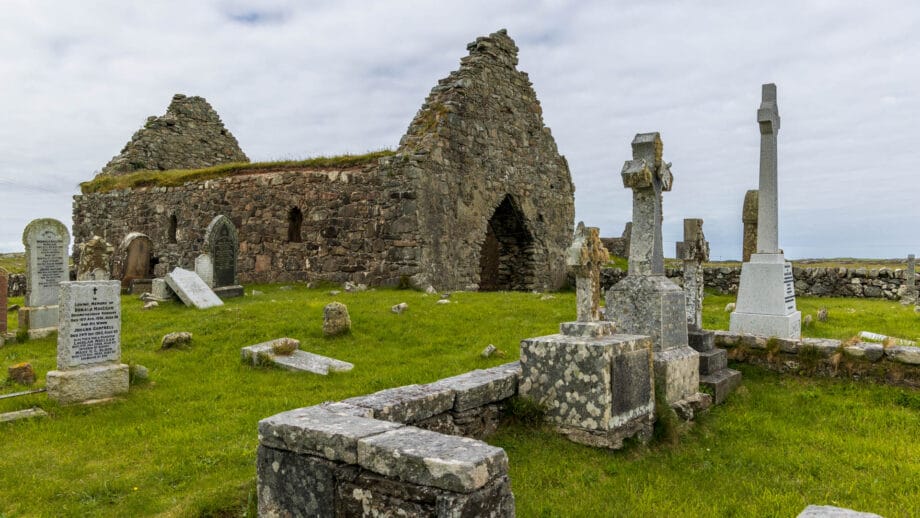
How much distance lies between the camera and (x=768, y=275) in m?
8.95

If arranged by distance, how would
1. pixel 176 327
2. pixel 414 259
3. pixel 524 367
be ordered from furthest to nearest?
pixel 414 259
pixel 176 327
pixel 524 367

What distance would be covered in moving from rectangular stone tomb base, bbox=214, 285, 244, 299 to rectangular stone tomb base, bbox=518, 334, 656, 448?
10746 millimetres

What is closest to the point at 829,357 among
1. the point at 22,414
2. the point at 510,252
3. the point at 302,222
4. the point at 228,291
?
the point at 22,414

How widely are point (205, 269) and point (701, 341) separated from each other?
11333mm

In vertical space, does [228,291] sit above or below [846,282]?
below

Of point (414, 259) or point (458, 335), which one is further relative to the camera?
Answer: point (414, 259)

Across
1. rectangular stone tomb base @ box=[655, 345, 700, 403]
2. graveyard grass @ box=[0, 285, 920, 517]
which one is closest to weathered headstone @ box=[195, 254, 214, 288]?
graveyard grass @ box=[0, 285, 920, 517]

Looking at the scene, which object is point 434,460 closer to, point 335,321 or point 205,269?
point 335,321

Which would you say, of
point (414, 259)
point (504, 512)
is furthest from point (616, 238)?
point (504, 512)

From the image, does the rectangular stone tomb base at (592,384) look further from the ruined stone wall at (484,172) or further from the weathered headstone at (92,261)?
the ruined stone wall at (484,172)

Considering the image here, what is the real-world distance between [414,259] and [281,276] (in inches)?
170

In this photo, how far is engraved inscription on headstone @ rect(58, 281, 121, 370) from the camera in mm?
7129

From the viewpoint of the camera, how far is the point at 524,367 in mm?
5504

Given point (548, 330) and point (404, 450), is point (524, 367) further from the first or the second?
point (548, 330)
